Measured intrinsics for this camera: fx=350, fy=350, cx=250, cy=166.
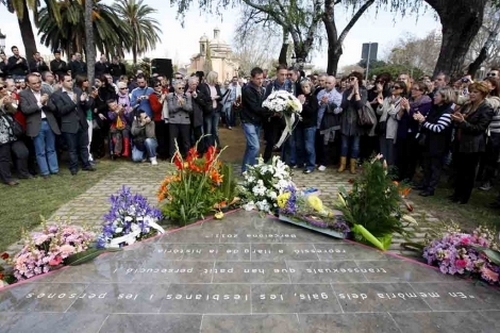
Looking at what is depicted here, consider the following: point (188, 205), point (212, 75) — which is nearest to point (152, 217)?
point (188, 205)

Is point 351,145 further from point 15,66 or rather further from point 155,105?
point 15,66

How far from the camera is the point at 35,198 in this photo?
5746mm

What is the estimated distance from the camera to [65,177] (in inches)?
274

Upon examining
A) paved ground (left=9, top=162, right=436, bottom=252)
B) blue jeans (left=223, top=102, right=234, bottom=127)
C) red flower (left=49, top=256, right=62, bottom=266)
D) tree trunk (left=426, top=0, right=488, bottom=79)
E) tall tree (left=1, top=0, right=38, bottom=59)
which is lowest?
paved ground (left=9, top=162, right=436, bottom=252)

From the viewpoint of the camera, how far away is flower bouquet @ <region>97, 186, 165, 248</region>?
379 cm

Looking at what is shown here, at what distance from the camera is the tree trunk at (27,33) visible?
16828 mm

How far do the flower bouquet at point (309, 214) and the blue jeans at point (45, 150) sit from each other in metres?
4.90

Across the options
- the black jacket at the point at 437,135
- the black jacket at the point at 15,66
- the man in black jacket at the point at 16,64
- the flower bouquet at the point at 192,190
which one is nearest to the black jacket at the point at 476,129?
the black jacket at the point at 437,135

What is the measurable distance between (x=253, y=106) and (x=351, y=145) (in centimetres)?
246

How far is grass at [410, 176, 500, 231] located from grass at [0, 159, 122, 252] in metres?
5.76

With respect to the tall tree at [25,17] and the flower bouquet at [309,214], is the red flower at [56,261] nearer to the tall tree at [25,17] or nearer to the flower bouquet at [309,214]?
the flower bouquet at [309,214]

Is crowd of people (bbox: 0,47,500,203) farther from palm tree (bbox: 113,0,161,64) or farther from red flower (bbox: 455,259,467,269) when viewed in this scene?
palm tree (bbox: 113,0,161,64)

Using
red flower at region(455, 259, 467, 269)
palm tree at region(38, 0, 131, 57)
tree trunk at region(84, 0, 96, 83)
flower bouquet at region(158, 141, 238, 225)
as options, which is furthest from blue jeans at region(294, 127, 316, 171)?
palm tree at region(38, 0, 131, 57)

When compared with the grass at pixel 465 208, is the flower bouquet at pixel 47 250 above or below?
above
